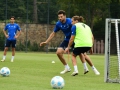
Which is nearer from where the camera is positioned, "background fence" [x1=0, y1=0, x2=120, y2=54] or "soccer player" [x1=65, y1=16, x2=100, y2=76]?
"soccer player" [x1=65, y1=16, x2=100, y2=76]

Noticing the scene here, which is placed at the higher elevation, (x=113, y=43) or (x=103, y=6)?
(x=103, y=6)

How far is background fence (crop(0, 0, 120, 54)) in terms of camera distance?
40.5 meters

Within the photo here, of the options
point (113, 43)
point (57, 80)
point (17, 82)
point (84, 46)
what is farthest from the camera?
point (113, 43)

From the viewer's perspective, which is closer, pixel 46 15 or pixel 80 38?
pixel 80 38

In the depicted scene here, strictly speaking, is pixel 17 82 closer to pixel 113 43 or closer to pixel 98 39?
pixel 113 43

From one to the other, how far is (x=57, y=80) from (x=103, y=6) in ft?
101

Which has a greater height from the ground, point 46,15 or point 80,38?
point 46,15

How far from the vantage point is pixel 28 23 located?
4084 cm

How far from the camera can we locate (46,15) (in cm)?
4094

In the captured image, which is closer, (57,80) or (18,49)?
(57,80)

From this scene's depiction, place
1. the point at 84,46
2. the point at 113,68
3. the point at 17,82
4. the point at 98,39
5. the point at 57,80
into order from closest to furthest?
1. the point at 57,80
2. the point at 17,82
3. the point at 84,46
4. the point at 113,68
5. the point at 98,39

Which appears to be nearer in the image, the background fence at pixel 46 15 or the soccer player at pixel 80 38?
the soccer player at pixel 80 38

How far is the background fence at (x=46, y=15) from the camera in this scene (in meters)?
40.5

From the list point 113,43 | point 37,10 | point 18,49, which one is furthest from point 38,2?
point 113,43
